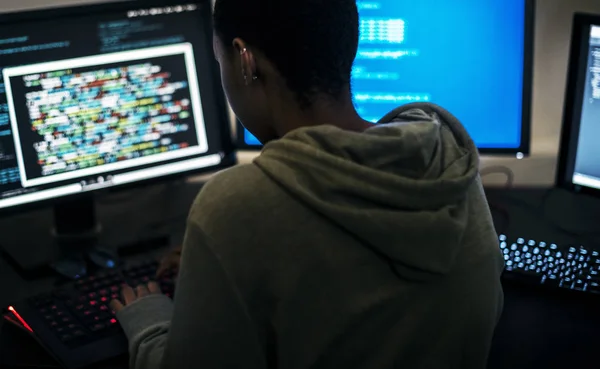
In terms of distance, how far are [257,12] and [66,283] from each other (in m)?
0.70

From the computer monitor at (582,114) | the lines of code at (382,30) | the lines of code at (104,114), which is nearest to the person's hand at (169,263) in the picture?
the lines of code at (104,114)

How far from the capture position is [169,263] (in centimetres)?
140

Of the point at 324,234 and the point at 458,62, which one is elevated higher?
the point at 458,62

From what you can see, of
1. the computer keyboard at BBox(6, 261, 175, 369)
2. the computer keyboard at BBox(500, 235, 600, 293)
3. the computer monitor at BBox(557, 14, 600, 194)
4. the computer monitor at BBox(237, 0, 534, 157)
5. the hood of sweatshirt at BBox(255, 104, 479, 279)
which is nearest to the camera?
the hood of sweatshirt at BBox(255, 104, 479, 279)

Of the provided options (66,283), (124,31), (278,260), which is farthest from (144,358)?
(124,31)

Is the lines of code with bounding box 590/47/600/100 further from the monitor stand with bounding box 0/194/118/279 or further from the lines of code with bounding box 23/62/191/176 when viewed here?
the monitor stand with bounding box 0/194/118/279

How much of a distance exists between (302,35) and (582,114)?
790mm

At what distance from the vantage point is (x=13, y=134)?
1.43m

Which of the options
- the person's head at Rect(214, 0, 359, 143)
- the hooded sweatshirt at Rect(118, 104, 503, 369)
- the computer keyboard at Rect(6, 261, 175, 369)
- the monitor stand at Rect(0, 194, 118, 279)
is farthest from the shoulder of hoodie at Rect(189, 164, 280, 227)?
the monitor stand at Rect(0, 194, 118, 279)

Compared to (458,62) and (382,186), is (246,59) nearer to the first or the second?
(382,186)

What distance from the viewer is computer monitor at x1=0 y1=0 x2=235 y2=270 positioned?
4.71ft

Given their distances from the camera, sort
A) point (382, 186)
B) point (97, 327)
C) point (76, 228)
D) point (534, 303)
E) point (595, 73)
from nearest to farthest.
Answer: point (382, 186), point (97, 327), point (534, 303), point (595, 73), point (76, 228)

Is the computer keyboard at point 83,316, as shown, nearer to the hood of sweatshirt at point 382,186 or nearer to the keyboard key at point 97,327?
the keyboard key at point 97,327

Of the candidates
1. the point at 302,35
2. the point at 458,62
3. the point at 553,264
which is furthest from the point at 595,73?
the point at 302,35
